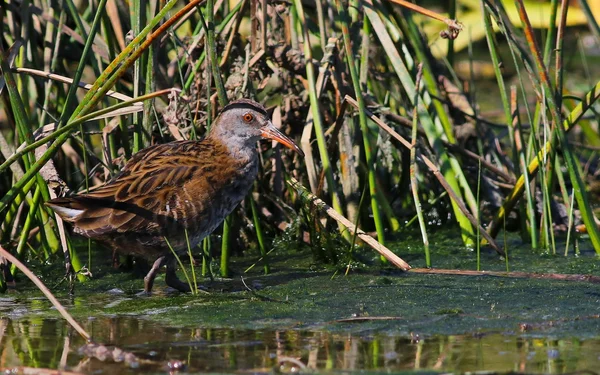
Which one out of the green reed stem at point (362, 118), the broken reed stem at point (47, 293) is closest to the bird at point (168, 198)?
the green reed stem at point (362, 118)

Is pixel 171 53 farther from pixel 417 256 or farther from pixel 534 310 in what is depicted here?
pixel 534 310

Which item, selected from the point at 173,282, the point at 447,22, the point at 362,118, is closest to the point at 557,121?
the point at 447,22

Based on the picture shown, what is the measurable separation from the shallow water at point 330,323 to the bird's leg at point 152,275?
6cm

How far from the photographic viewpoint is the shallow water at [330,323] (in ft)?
10.1

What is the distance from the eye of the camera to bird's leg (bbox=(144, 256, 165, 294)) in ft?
13.9

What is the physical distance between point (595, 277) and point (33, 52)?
314 cm

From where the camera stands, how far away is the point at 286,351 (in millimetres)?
3195

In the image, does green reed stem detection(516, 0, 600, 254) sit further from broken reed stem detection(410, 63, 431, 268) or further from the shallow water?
broken reed stem detection(410, 63, 431, 268)

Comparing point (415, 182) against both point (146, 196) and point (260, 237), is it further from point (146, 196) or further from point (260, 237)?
point (146, 196)

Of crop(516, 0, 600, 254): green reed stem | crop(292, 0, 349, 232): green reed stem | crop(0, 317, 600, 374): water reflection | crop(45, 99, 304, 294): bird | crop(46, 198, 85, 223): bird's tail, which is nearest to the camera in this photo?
crop(0, 317, 600, 374): water reflection

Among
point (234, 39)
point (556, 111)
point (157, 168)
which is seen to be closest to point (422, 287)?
point (556, 111)

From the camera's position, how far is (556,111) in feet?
13.8

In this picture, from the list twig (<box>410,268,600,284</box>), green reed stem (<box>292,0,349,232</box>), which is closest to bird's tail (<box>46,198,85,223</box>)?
green reed stem (<box>292,0,349,232</box>)

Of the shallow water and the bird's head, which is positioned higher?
the bird's head
